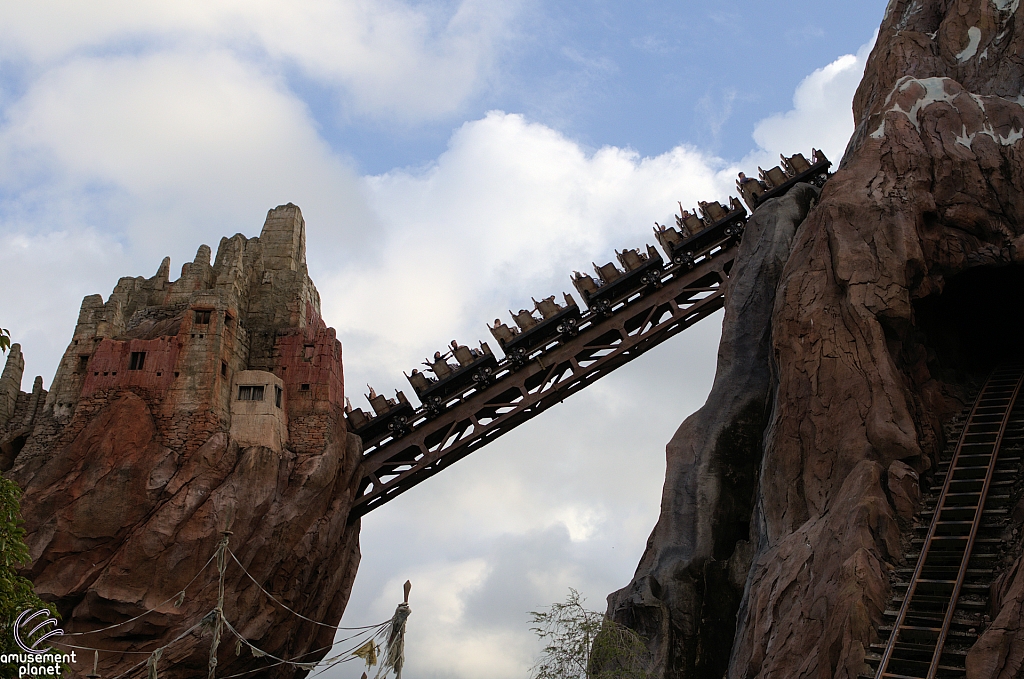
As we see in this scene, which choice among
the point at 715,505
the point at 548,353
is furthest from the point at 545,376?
the point at 715,505

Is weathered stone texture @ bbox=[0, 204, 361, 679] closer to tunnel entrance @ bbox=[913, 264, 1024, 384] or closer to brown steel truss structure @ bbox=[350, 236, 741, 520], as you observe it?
brown steel truss structure @ bbox=[350, 236, 741, 520]

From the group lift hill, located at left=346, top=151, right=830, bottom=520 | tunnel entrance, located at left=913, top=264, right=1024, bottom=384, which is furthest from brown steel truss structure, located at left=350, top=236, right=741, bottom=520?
tunnel entrance, located at left=913, top=264, right=1024, bottom=384

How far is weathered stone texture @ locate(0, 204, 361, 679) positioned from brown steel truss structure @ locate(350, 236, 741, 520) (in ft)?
5.12

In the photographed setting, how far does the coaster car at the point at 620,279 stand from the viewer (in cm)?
3212

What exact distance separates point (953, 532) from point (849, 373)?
3899 mm

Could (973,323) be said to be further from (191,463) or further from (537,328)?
(191,463)

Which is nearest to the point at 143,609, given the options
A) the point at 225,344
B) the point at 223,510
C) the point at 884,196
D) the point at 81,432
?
the point at 223,510

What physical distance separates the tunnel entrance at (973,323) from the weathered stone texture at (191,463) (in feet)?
54.4

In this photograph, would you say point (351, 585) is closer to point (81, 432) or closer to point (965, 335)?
point (81, 432)

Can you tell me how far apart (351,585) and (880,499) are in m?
19.8

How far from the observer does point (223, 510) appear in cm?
2686

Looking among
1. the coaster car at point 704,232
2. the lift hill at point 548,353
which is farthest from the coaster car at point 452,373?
the coaster car at point 704,232

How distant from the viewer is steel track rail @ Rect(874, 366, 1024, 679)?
47.7ft

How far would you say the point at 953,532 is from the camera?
1694 centimetres
